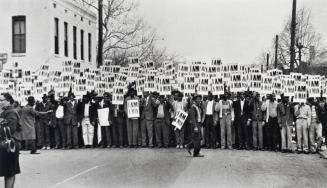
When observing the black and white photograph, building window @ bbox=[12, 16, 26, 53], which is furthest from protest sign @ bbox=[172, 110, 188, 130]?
building window @ bbox=[12, 16, 26, 53]

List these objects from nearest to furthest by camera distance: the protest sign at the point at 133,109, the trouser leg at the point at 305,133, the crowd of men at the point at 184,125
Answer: the trouser leg at the point at 305,133 < the crowd of men at the point at 184,125 < the protest sign at the point at 133,109

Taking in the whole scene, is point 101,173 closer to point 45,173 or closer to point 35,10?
point 45,173

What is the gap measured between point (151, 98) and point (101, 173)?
7.74 metres

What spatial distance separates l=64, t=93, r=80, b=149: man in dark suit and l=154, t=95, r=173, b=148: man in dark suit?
280cm

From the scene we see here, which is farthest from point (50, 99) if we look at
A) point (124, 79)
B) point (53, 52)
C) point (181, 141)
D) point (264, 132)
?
point (53, 52)

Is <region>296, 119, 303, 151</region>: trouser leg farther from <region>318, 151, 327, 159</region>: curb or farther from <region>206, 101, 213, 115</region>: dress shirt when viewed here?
<region>206, 101, 213, 115</region>: dress shirt

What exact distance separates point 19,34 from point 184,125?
14189mm

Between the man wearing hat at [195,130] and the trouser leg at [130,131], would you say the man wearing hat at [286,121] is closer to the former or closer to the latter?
the man wearing hat at [195,130]

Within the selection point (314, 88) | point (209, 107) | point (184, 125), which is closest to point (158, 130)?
point (184, 125)

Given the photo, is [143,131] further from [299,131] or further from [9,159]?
[9,159]

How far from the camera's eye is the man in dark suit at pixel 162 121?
2147cm

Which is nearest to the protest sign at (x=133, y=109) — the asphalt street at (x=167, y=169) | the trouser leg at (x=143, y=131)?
the trouser leg at (x=143, y=131)

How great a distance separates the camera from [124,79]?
2269 centimetres

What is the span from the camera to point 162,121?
70.7 feet
